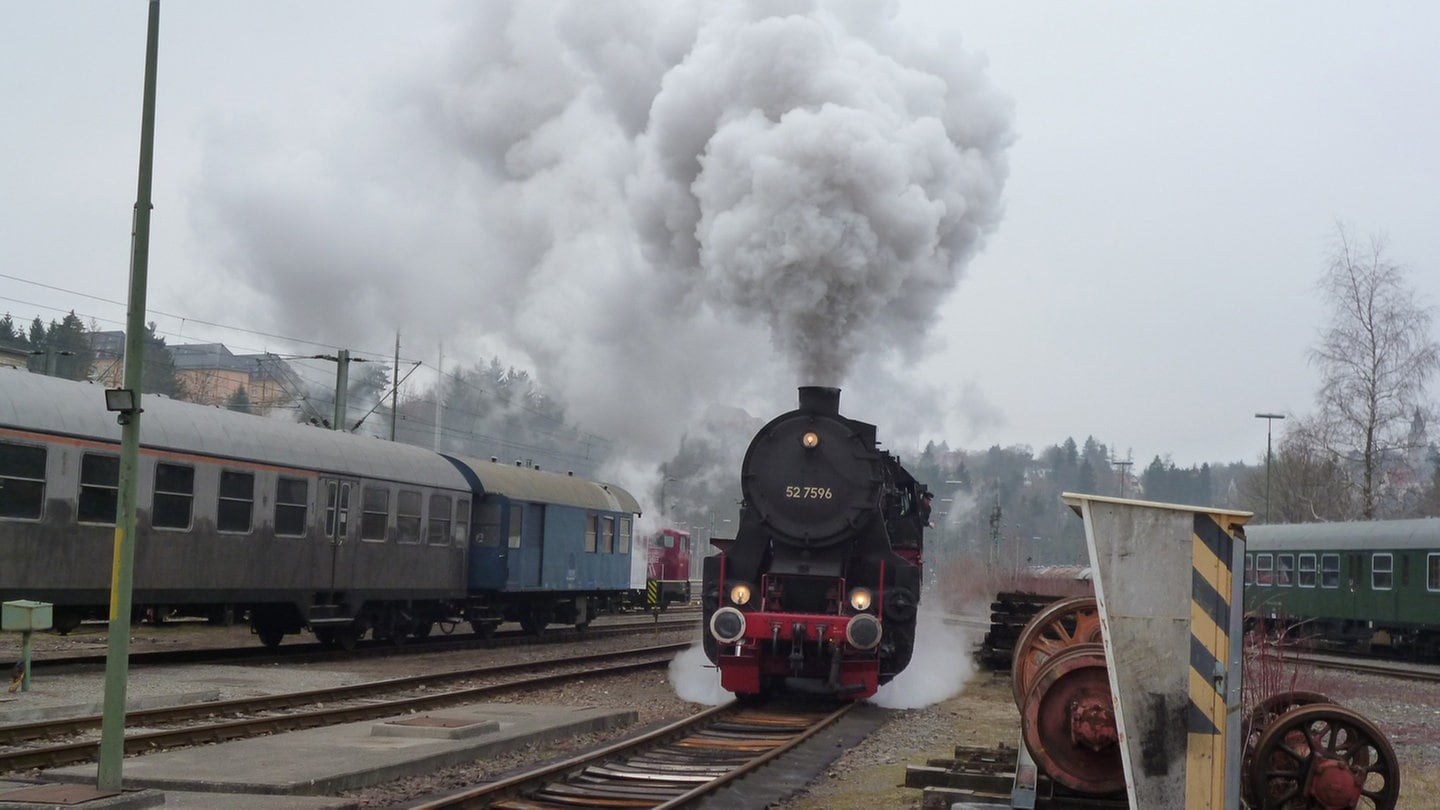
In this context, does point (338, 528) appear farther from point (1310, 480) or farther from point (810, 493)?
point (1310, 480)

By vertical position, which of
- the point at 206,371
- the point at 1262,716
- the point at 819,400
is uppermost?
the point at 206,371

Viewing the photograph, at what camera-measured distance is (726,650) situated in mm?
12875

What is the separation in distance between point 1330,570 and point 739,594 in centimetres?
1952

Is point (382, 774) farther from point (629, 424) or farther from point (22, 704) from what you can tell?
point (629, 424)

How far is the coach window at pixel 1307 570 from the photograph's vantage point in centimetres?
2894

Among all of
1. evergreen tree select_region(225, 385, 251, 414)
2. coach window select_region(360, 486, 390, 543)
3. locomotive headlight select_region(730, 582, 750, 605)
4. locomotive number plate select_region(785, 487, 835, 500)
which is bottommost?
locomotive headlight select_region(730, 582, 750, 605)

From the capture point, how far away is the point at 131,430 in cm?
742

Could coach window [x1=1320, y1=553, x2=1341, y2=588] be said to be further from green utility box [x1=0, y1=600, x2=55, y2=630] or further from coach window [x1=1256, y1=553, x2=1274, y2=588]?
green utility box [x1=0, y1=600, x2=55, y2=630]

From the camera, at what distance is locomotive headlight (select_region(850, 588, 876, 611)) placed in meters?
12.7

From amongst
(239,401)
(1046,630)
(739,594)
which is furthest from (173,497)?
(239,401)

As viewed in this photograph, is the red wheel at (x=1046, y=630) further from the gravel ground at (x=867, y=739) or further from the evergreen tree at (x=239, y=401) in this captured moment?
the evergreen tree at (x=239, y=401)

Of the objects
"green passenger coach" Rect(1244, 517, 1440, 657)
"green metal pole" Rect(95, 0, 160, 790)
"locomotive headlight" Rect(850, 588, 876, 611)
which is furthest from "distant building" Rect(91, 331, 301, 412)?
"green metal pole" Rect(95, 0, 160, 790)

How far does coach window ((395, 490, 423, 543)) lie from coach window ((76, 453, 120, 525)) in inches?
205

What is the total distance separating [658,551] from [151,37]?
29570mm
